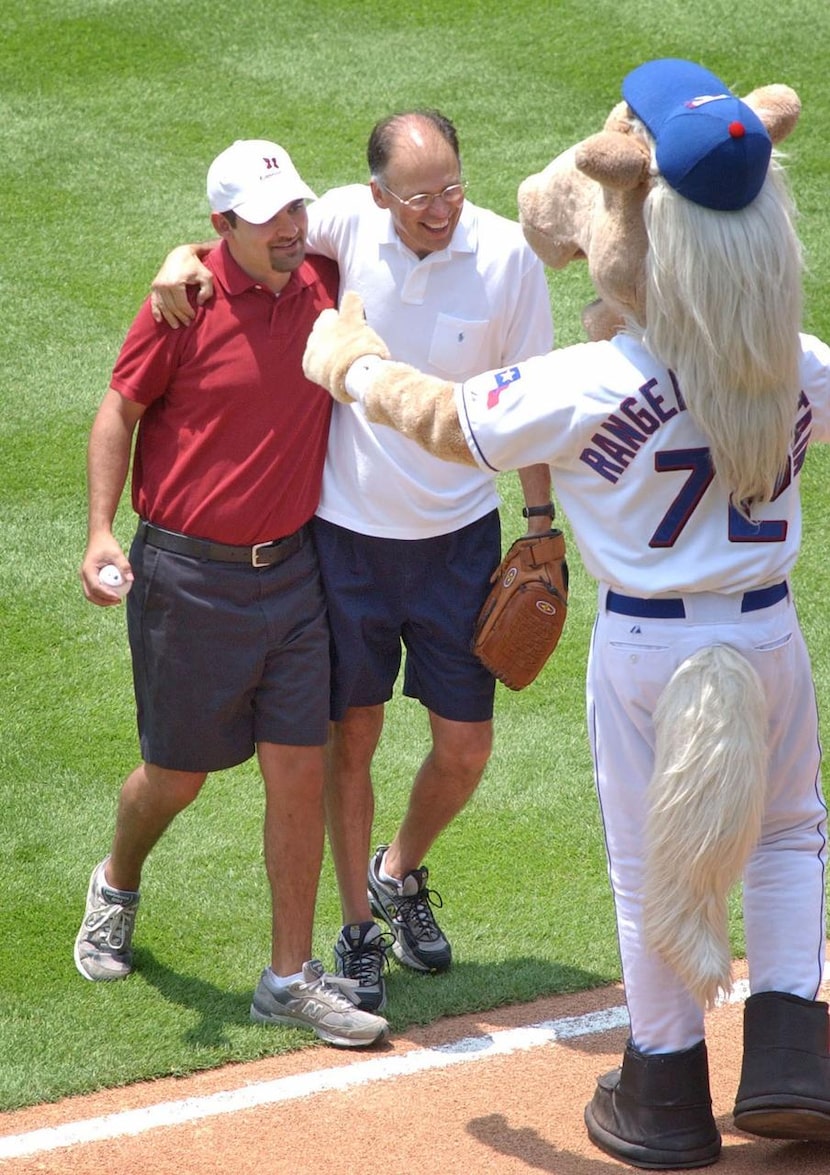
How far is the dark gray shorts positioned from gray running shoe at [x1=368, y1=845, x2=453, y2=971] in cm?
65

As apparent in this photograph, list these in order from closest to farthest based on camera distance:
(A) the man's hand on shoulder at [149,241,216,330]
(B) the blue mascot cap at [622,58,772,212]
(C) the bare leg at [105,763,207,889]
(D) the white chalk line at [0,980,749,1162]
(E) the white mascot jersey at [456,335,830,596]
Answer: (B) the blue mascot cap at [622,58,772,212] → (E) the white mascot jersey at [456,335,830,596] → (D) the white chalk line at [0,980,749,1162] → (A) the man's hand on shoulder at [149,241,216,330] → (C) the bare leg at [105,763,207,889]

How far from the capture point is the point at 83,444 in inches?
271

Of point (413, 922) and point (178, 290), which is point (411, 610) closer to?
point (413, 922)

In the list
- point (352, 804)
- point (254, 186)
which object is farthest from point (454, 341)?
point (352, 804)

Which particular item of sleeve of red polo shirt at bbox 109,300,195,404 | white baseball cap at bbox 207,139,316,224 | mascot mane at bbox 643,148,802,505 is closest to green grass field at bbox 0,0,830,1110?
sleeve of red polo shirt at bbox 109,300,195,404

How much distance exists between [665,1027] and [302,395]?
1659 millimetres

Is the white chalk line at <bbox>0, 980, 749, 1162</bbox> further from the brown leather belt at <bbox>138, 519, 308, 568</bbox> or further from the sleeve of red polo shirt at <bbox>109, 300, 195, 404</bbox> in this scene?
the sleeve of red polo shirt at <bbox>109, 300, 195, 404</bbox>

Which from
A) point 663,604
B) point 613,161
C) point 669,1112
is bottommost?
point 669,1112

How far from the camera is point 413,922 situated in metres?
4.43

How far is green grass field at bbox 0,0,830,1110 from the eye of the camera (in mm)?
4320

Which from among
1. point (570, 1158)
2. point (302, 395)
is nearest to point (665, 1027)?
point (570, 1158)

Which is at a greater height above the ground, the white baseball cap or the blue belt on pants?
the white baseball cap

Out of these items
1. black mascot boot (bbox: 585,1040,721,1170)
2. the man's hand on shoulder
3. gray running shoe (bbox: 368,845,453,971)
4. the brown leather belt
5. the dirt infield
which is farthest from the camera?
gray running shoe (bbox: 368,845,453,971)

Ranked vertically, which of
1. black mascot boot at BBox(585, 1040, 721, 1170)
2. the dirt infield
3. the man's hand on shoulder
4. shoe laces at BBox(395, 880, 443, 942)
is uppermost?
the man's hand on shoulder
